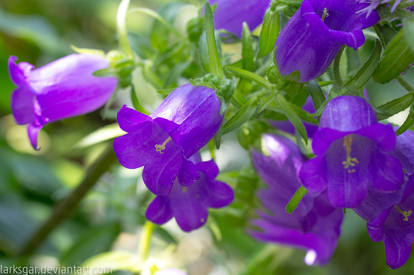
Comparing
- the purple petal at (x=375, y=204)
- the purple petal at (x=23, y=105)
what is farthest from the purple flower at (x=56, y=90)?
the purple petal at (x=375, y=204)

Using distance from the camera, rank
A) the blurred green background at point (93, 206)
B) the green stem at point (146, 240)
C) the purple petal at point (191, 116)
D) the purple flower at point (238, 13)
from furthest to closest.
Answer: the blurred green background at point (93, 206) → the green stem at point (146, 240) → the purple flower at point (238, 13) → the purple petal at point (191, 116)

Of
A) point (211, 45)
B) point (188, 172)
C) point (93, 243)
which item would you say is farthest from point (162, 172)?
point (93, 243)

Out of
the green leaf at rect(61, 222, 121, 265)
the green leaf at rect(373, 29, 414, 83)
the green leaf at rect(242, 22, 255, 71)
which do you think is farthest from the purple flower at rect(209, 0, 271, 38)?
the green leaf at rect(61, 222, 121, 265)

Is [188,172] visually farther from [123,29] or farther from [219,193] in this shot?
[123,29]

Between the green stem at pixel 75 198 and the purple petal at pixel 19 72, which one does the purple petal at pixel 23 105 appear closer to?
the purple petal at pixel 19 72

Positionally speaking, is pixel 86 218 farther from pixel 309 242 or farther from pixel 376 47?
pixel 376 47

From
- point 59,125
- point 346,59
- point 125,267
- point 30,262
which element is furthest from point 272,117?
point 59,125
